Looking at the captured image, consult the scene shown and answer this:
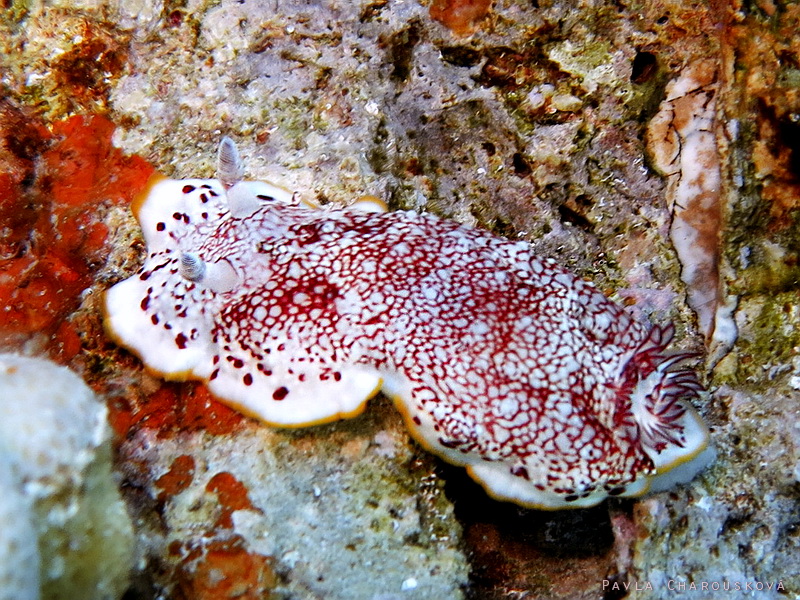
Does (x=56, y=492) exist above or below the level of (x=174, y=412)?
above

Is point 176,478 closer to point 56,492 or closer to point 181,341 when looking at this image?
point 181,341

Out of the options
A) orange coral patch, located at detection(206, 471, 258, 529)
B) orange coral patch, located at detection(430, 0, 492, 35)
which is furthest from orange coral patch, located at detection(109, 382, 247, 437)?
orange coral patch, located at detection(430, 0, 492, 35)

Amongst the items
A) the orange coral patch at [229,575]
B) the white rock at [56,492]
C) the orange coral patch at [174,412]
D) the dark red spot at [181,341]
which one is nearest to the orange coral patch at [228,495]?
the orange coral patch at [229,575]

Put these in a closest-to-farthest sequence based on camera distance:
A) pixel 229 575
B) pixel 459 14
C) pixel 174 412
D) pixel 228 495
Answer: pixel 229 575, pixel 228 495, pixel 174 412, pixel 459 14

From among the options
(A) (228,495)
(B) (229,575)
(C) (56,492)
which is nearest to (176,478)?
(A) (228,495)

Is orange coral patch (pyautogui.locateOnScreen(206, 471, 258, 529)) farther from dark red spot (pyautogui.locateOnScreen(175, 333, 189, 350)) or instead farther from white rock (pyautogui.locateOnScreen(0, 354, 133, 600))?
dark red spot (pyautogui.locateOnScreen(175, 333, 189, 350))

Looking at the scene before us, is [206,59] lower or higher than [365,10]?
lower

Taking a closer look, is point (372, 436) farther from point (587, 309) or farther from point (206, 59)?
point (206, 59)

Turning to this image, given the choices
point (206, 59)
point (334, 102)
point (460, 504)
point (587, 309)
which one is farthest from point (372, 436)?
point (206, 59)
